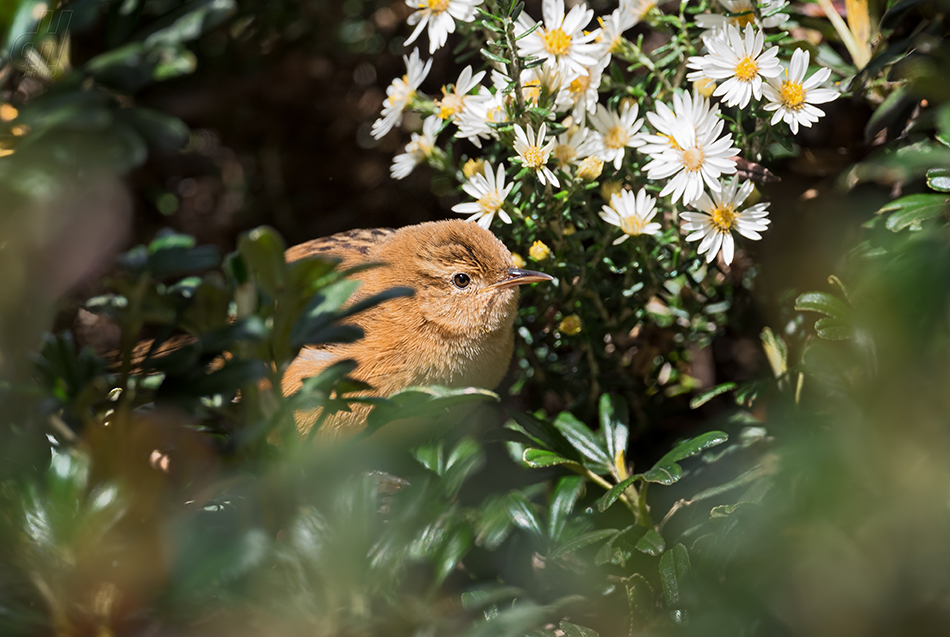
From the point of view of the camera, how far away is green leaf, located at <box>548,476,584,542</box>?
6.31 feet

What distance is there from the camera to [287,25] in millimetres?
3713

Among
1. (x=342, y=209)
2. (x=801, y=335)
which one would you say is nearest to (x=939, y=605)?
(x=801, y=335)

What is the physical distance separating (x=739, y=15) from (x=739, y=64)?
0.19 m

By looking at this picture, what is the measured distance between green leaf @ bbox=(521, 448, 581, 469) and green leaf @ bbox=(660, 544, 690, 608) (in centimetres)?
36

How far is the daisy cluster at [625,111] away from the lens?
77.4 inches

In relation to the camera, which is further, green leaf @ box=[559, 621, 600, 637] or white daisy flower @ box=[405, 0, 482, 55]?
white daisy flower @ box=[405, 0, 482, 55]

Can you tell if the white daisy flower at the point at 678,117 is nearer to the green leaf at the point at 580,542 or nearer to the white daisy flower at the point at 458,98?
the white daisy flower at the point at 458,98

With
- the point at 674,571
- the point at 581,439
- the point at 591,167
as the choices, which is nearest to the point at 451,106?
the point at 591,167

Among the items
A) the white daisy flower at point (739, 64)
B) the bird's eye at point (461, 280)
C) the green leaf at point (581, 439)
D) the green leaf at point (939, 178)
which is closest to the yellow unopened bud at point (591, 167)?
the white daisy flower at point (739, 64)

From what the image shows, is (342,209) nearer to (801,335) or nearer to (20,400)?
(801,335)

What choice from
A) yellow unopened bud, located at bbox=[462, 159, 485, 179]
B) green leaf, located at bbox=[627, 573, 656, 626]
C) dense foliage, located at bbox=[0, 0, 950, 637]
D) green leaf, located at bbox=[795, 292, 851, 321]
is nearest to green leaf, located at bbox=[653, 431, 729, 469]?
dense foliage, located at bbox=[0, 0, 950, 637]

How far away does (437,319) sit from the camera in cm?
251

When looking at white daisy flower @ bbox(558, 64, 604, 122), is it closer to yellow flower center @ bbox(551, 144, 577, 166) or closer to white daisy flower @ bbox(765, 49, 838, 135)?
yellow flower center @ bbox(551, 144, 577, 166)

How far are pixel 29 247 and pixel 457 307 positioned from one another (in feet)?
4.85
